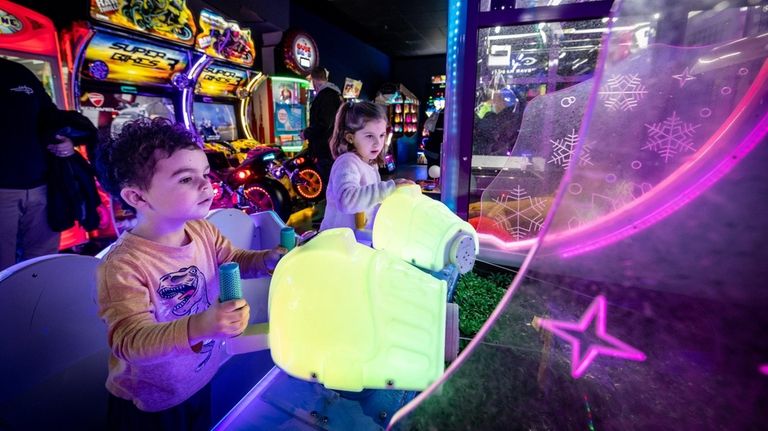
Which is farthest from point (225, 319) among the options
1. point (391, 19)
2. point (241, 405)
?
point (391, 19)

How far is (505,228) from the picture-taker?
2291 mm

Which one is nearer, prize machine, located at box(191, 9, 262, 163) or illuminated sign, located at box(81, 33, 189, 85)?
illuminated sign, located at box(81, 33, 189, 85)

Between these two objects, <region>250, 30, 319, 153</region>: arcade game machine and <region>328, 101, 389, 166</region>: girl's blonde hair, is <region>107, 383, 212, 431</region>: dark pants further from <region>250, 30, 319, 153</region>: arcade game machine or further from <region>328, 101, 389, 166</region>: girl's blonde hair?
<region>250, 30, 319, 153</region>: arcade game machine

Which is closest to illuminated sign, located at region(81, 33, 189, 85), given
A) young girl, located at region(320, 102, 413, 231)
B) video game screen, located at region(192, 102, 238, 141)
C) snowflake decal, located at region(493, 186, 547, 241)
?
video game screen, located at region(192, 102, 238, 141)

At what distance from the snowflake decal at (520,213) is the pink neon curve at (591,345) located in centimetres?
163

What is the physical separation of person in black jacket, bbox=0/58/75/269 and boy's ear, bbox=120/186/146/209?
2252 mm

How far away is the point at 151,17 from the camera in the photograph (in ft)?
11.2

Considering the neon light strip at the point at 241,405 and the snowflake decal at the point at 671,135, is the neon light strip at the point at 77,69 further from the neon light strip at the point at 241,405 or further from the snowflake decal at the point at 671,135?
the snowflake decal at the point at 671,135

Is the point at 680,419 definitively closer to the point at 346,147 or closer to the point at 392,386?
the point at 392,386

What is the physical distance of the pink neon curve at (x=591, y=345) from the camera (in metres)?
0.47

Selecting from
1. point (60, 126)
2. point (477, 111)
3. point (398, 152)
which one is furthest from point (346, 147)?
point (398, 152)

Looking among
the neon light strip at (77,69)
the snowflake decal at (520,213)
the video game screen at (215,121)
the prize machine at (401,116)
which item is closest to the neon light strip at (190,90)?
the video game screen at (215,121)

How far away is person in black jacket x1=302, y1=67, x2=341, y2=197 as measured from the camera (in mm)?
4117

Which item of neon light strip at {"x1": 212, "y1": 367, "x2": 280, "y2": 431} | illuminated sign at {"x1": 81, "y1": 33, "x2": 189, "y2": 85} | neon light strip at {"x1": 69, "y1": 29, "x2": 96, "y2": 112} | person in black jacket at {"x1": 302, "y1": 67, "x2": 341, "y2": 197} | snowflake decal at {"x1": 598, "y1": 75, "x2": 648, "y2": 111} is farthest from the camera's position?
person in black jacket at {"x1": 302, "y1": 67, "x2": 341, "y2": 197}
